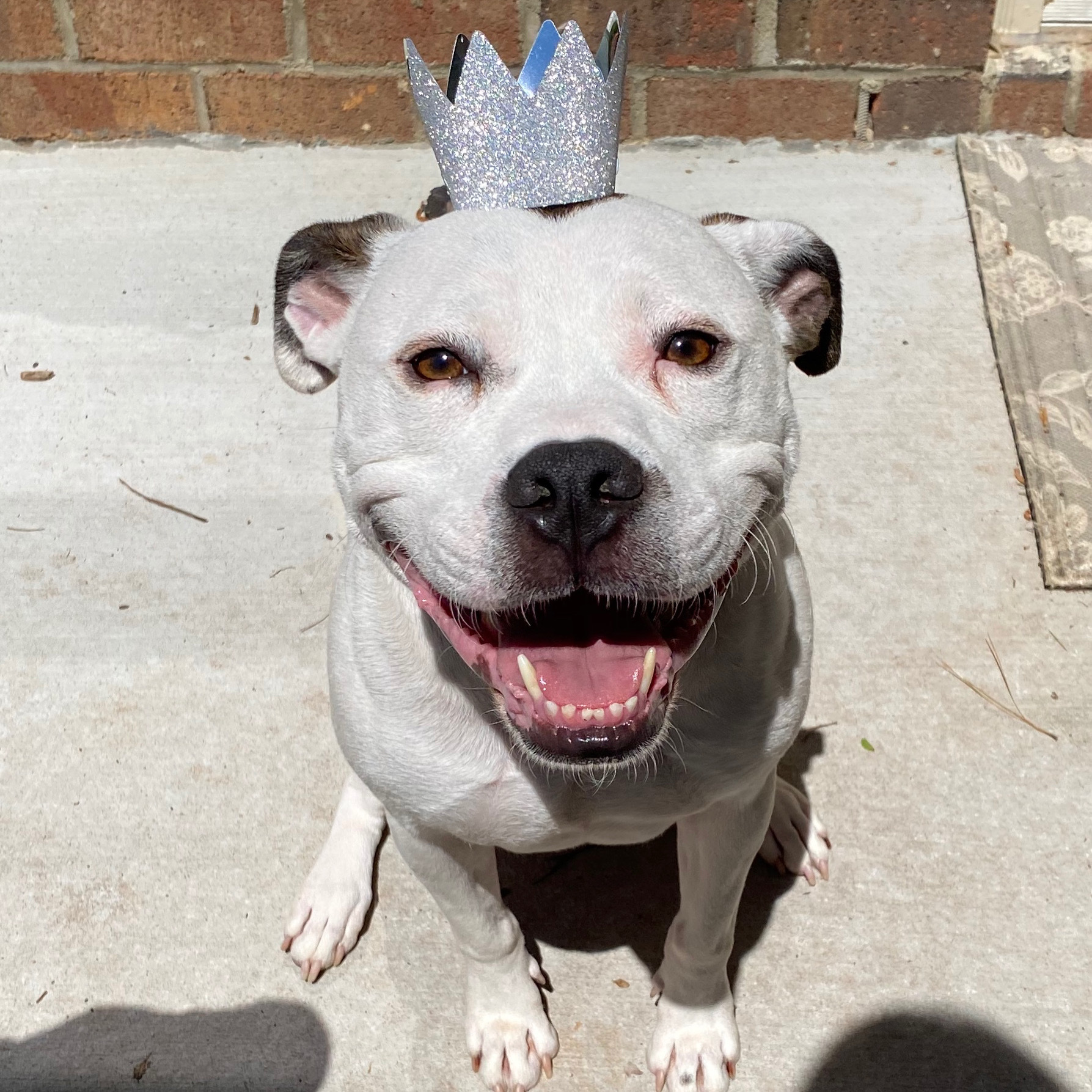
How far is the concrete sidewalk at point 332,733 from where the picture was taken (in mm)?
2381

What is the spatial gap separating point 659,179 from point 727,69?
496 mm

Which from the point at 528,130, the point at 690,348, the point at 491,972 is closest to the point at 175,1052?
the point at 491,972

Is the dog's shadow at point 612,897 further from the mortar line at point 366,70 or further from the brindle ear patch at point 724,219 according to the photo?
the mortar line at point 366,70

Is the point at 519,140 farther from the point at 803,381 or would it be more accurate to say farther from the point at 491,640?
the point at 803,381

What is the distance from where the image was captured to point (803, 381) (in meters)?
3.73

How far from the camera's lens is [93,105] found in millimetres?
4508

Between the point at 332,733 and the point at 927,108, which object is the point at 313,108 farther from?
the point at 332,733

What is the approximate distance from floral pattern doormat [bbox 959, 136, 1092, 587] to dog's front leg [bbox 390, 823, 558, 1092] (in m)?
1.83

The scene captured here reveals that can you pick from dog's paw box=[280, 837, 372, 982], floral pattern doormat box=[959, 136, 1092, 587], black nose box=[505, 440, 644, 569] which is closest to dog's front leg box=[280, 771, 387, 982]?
dog's paw box=[280, 837, 372, 982]

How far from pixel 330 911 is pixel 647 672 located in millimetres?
1259

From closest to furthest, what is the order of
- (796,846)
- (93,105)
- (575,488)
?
1. (575,488)
2. (796,846)
3. (93,105)

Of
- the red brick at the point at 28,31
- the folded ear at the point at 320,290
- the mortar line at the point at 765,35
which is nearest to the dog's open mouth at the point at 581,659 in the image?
the folded ear at the point at 320,290

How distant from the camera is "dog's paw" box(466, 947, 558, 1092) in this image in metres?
2.28

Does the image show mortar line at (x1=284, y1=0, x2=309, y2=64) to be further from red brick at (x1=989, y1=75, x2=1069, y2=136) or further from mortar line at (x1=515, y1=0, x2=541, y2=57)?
red brick at (x1=989, y1=75, x2=1069, y2=136)
